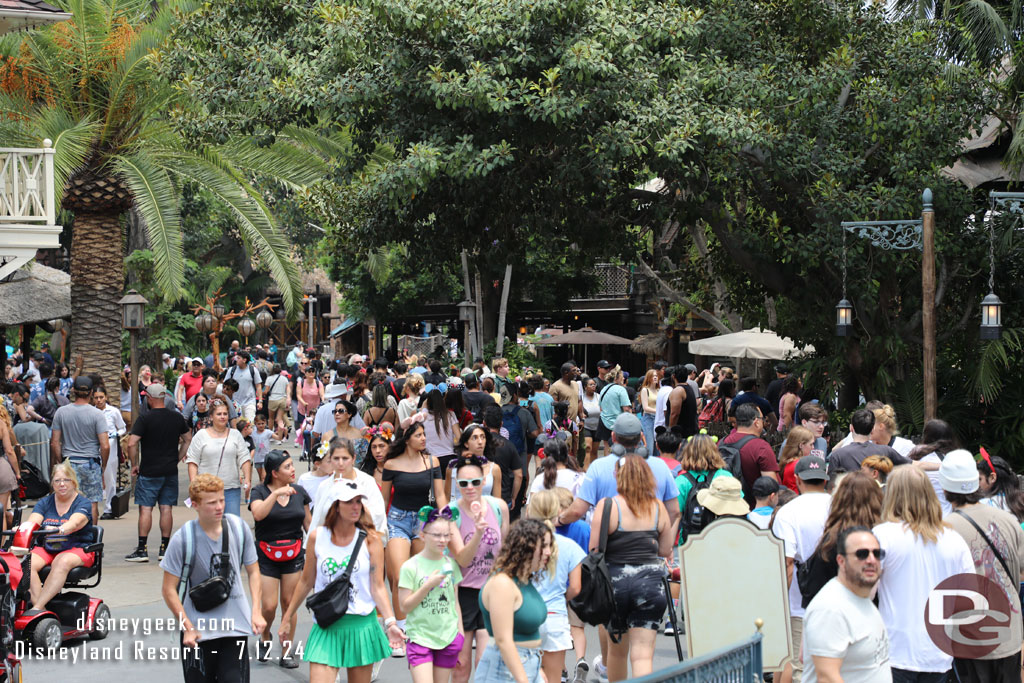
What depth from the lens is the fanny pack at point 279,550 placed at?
25.4ft

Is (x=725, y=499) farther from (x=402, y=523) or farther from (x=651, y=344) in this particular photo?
(x=651, y=344)

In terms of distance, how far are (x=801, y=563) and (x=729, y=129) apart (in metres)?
7.72

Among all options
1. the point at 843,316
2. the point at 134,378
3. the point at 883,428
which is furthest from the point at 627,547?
the point at 134,378

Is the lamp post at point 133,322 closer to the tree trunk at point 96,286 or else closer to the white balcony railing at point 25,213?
the tree trunk at point 96,286

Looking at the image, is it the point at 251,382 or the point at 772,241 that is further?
the point at 251,382

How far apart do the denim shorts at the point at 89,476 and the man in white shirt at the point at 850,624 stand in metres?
9.15

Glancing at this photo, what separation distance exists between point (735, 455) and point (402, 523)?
2687 millimetres

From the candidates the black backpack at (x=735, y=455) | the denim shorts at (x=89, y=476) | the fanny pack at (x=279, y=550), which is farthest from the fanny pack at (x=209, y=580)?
the denim shorts at (x=89, y=476)

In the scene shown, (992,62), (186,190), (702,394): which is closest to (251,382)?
(702,394)

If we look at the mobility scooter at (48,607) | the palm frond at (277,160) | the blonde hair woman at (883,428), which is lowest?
the mobility scooter at (48,607)

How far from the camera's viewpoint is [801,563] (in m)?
6.36

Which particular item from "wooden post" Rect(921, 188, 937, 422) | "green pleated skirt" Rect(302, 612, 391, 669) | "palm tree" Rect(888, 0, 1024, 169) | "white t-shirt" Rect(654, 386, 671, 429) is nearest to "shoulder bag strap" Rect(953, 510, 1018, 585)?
"green pleated skirt" Rect(302, 612, 391, 669)

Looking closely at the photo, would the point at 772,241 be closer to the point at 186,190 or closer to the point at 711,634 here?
the point at 711,634

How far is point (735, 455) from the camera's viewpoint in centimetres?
901
